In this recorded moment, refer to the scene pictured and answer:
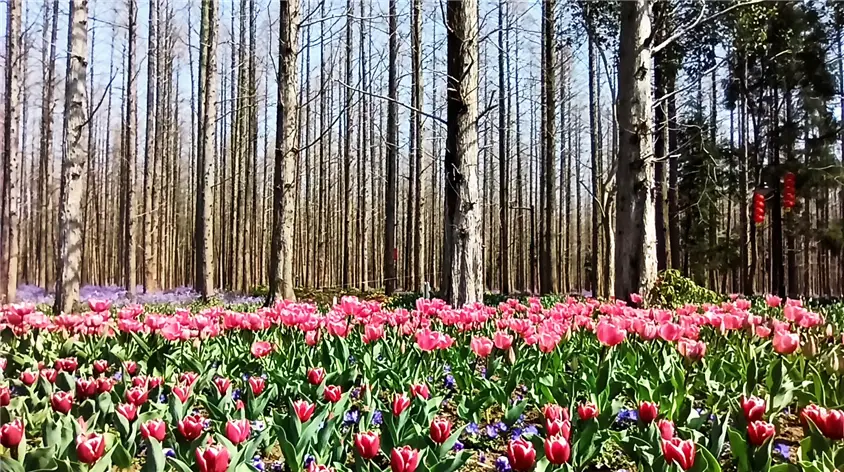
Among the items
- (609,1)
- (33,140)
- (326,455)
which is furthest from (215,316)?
(33,140)

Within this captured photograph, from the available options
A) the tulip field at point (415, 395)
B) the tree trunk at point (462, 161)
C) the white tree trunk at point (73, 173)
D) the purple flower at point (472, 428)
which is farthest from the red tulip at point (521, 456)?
the white tree trunk at point (73, 173)

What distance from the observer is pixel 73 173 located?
7.96 metres

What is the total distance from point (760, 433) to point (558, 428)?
20.3 inches

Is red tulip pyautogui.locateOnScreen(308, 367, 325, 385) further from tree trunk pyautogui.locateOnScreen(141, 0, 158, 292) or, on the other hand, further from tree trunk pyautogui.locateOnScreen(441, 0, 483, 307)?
tree trunk pyautogui.locateOnScreen(141, 0, 158, 292)

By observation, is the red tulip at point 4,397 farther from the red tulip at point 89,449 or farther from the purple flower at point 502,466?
the purple flower at point 502,466

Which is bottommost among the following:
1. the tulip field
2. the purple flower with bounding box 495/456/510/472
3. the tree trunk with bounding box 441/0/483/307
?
the purple flower with bounding box 495/456/510/472

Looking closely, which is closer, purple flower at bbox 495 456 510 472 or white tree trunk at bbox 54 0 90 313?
Answer: purple flower at bbox 495 456 510 472

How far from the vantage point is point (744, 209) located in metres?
18.5

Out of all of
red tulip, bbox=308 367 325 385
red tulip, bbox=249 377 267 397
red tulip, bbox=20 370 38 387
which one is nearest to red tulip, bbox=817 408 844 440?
red tulip, bbox=308 367 325 385

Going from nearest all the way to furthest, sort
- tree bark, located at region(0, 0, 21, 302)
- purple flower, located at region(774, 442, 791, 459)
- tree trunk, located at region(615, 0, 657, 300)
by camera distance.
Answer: purple flower, located at region(774, 442, 791, 459)
tree trunk, located at region(615, 0, 657, 300)
tree bark, located at region(0, 0, 21, 302)

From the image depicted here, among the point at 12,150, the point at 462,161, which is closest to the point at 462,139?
the point at 462,161

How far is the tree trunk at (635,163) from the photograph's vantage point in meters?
7.36

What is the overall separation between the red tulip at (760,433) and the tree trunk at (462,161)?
4176mm

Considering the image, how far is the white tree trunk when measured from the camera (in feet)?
25.8
